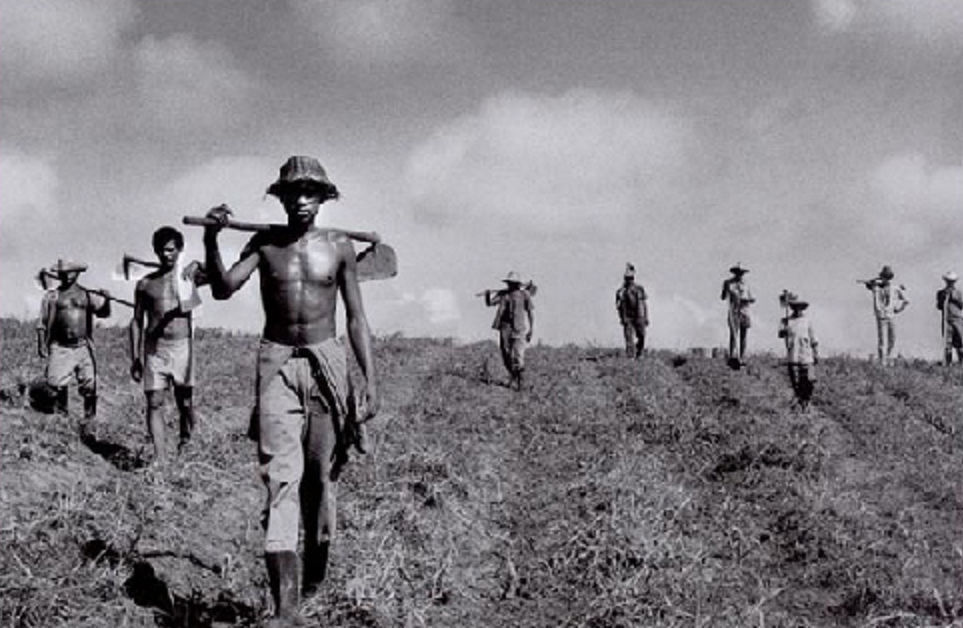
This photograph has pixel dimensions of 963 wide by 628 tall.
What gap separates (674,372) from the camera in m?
20.1

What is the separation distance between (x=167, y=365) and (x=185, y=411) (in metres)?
0.69

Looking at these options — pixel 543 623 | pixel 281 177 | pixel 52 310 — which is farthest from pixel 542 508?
pixel 52 310

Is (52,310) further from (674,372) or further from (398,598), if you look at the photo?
(674,372)

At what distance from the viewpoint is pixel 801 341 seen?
15.7 metres

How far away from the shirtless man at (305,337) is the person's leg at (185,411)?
13.5 ft

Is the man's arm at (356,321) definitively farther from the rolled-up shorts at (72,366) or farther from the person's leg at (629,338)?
the person's leg at (629,338)

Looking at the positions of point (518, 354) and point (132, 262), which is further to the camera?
point (518, 354)

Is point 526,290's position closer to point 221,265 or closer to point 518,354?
point 518,354

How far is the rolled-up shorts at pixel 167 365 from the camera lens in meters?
9.35

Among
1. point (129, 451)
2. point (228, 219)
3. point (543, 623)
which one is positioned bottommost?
point (543, 623)

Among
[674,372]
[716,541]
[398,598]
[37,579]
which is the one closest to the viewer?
[37,579]

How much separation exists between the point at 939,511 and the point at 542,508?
3749 mm

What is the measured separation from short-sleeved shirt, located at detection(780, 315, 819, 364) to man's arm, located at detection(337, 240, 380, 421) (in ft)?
36.1

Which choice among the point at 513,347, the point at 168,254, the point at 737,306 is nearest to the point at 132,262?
the point at 168,254
